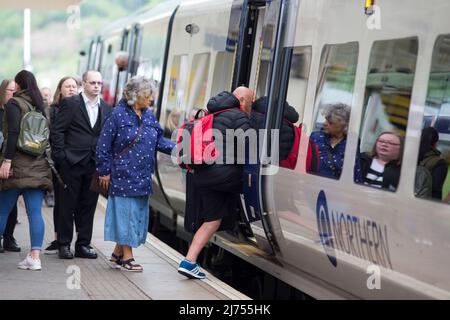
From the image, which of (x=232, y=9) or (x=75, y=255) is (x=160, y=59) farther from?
(x=75, y=255)

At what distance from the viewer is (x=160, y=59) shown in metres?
13.3

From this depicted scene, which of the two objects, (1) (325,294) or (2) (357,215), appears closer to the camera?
(2) (357,215)

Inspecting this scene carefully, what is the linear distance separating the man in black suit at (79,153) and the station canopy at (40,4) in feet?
9.28

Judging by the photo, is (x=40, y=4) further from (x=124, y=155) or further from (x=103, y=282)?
(x=103, y=282)

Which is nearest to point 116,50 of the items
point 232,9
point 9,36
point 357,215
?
point 232,9

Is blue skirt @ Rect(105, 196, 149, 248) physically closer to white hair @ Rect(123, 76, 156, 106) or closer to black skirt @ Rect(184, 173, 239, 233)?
black skirt @ Rect(184, 173, 239, 233)

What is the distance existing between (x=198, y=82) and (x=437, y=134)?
5.60 m

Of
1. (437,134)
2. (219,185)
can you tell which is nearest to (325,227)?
(219,185)

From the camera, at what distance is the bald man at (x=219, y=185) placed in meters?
8.09

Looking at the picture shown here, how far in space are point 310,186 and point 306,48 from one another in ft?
3.71

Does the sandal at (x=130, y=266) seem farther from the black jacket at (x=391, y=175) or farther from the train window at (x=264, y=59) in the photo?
the black jacket at (x=391, y=175)

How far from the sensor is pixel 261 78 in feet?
29.3

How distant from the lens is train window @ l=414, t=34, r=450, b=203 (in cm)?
575

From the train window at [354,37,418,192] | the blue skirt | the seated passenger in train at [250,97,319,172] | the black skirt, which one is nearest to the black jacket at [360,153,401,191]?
the train window at [354,37,418,192]
